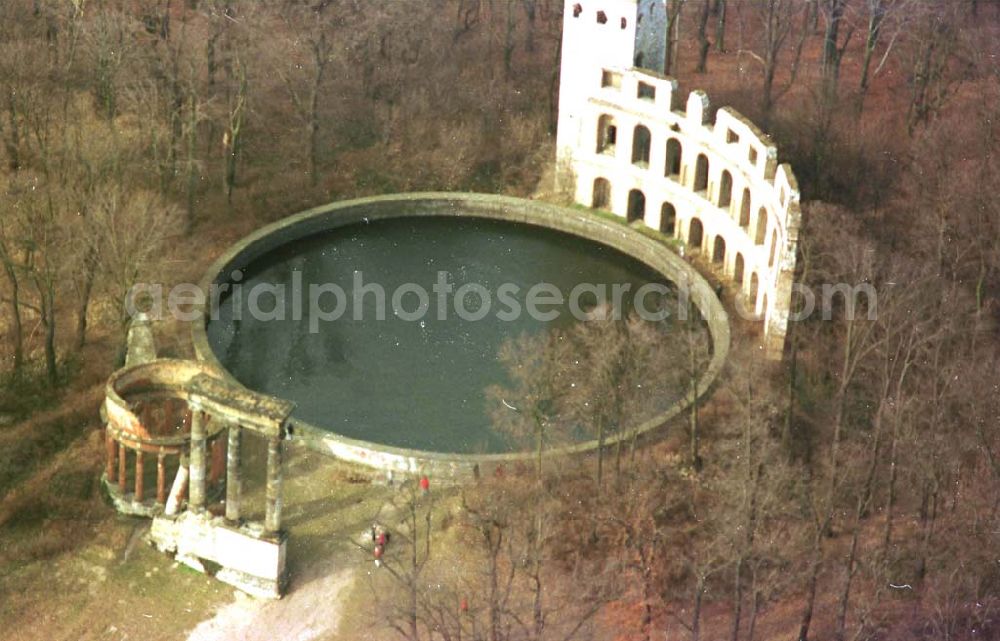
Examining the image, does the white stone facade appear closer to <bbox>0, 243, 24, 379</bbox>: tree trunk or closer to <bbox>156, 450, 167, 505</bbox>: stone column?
<bbox>156, 450, 167, 505</bbox>: stone column

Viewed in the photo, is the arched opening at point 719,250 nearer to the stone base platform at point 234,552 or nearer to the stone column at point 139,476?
the stone base platform at point 234,552

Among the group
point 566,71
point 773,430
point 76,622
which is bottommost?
point 76,622

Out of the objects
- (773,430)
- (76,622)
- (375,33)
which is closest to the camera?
(76,622)

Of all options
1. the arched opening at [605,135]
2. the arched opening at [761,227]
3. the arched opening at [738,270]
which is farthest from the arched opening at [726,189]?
the arched opening at [605,135]

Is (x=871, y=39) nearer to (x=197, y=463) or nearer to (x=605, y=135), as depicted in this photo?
(x=605, y=135)

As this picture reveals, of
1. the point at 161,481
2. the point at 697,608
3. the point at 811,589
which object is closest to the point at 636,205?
the point at 161,481

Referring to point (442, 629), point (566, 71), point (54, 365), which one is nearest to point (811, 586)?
point (442, 629)

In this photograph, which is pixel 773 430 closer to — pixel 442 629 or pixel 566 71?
pixel 442 629
